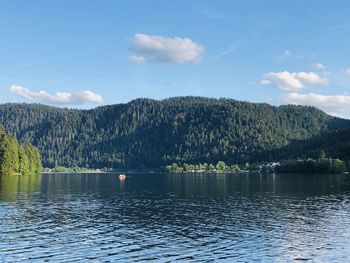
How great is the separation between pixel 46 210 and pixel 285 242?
51030 mm

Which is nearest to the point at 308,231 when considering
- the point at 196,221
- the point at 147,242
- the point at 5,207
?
the point at 196,221

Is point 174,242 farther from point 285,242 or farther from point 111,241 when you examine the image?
point 285,242

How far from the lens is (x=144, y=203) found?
4402 inches

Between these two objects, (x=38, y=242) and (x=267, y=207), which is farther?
(x=267, y=207)

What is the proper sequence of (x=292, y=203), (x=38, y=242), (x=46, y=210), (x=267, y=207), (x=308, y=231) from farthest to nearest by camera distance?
(x=292, y=203) → (x=267, y=207) → (x=46, y=210) → (x=308, y=231) → (x=38, y=242)

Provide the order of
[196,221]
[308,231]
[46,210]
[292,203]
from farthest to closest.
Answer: [292,203] → [46,210] → [196,221] → [308,231]

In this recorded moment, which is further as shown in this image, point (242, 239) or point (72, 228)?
point (72, 228)

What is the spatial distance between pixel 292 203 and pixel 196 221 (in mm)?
38511

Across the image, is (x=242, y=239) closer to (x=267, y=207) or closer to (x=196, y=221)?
(x=196, y=221)

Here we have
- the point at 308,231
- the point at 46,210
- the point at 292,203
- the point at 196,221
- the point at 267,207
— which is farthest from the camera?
the point at 292,203

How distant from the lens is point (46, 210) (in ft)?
304

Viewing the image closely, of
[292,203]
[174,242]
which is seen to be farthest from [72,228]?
[292,203]

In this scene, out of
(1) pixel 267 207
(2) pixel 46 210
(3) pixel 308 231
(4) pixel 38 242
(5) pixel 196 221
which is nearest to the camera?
(4) pixel 38 242

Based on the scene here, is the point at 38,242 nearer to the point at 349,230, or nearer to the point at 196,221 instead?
the point at 196,221
